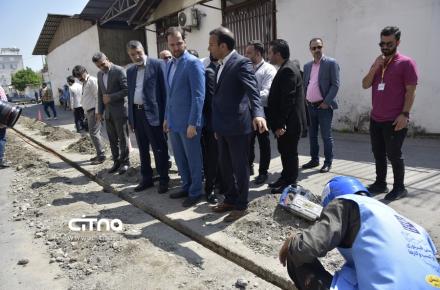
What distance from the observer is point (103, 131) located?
11.6m

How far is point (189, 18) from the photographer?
11805 millimetres

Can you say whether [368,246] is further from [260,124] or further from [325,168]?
[325,168]

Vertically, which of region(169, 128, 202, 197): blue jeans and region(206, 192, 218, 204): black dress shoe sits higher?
region(169, 128, 202, 197): blue jeans

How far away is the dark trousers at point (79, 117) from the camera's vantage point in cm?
1174

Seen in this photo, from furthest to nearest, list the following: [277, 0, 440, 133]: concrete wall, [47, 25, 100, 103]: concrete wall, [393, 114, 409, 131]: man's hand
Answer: [47, 25, 100, 103]: concrete wall → [277, 0, 440, 133]: concrete wall → [393, 114, 409, 131]: man's hand

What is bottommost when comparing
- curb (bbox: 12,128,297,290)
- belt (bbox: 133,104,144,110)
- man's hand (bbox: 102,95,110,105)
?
curb (bbox: 12,128,297,290)

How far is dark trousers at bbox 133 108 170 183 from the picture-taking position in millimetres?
4832

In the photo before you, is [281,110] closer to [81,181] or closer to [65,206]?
[65,206]

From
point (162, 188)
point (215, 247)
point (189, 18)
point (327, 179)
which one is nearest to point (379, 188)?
point (327, 179)

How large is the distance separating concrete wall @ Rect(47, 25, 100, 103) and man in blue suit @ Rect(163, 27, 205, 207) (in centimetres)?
1641

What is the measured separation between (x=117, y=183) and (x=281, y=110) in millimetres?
2931

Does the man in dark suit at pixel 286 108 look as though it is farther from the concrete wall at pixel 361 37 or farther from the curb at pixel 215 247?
the concrete wall at pixel 361 37

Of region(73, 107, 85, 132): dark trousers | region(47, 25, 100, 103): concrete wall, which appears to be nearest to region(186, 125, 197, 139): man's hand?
region(73, 107, 85, 132): dark trousers

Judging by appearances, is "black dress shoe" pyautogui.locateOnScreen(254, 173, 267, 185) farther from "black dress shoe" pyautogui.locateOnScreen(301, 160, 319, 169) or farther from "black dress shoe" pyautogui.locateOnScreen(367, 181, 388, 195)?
"black dress shoe" pyautogui.locateOnScreen(367, 181, 388, 195)
